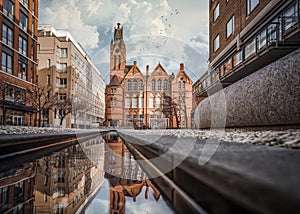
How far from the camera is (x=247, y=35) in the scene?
13016 millimetres

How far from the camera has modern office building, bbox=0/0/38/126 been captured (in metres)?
21.1

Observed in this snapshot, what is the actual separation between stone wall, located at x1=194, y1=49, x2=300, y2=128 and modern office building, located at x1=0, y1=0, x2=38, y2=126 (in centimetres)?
1780

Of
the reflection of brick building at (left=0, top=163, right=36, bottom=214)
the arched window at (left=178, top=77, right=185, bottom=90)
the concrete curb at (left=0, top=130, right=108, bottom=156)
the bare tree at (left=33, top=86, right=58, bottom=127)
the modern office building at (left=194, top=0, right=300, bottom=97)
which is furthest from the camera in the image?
the arched window at (left=178, top=77, right=185, bottom=90)

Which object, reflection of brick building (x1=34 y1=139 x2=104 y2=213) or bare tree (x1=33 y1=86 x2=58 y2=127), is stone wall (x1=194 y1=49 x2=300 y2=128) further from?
bare tree (x1=33 y1=86 x2=58 y2=127)

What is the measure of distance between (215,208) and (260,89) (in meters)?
4.18

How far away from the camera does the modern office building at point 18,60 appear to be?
2114 centimetres

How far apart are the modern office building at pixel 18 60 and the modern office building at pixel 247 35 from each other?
15693mm

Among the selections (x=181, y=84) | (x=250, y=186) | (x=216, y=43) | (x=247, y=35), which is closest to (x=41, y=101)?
(x=181, y=84)

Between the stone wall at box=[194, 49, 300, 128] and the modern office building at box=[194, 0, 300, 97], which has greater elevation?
the modern office building at box=[194, 0, 300, 97]

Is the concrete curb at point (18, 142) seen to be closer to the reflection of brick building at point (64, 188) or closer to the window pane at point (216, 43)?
the reflection of brick building at point (64, 188)

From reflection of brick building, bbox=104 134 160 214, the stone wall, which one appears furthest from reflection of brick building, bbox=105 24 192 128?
reflection of brick building, bbox=104 134 160 214

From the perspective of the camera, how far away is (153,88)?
32938 mm

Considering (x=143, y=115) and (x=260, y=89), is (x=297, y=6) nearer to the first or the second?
(x=260, y=89)

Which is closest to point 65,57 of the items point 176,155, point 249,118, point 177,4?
point 177,4
